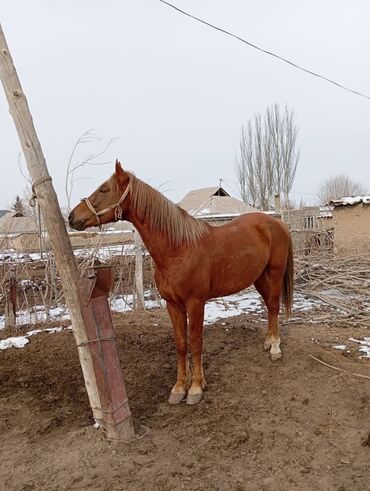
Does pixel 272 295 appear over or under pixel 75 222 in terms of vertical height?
under

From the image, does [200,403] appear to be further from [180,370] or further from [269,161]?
[269,161]

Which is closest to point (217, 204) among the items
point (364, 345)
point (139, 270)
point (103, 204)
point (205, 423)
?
point (139, 270)

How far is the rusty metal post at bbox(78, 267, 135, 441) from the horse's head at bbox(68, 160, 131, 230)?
1.53ft

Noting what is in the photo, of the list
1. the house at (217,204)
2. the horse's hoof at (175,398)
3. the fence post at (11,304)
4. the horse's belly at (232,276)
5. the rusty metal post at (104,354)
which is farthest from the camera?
the house at (217,204)

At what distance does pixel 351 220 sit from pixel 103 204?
1055cm

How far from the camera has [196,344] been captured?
3.50 meters

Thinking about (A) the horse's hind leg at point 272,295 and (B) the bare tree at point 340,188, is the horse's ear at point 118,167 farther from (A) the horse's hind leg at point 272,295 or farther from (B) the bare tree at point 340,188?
(B) the bare tree at point 340,188

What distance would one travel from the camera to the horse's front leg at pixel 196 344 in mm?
3414

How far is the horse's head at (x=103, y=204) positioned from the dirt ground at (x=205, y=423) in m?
1.55

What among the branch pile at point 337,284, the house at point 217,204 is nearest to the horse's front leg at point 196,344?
the branch pile at point 337,284

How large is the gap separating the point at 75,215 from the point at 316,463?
241 centimetres

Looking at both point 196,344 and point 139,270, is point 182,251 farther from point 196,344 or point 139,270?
point 139,270

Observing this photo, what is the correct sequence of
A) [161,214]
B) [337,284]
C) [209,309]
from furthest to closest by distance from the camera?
[337,284] < [209,309] < [161,214]

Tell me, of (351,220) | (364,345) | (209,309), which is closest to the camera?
(364,345)
